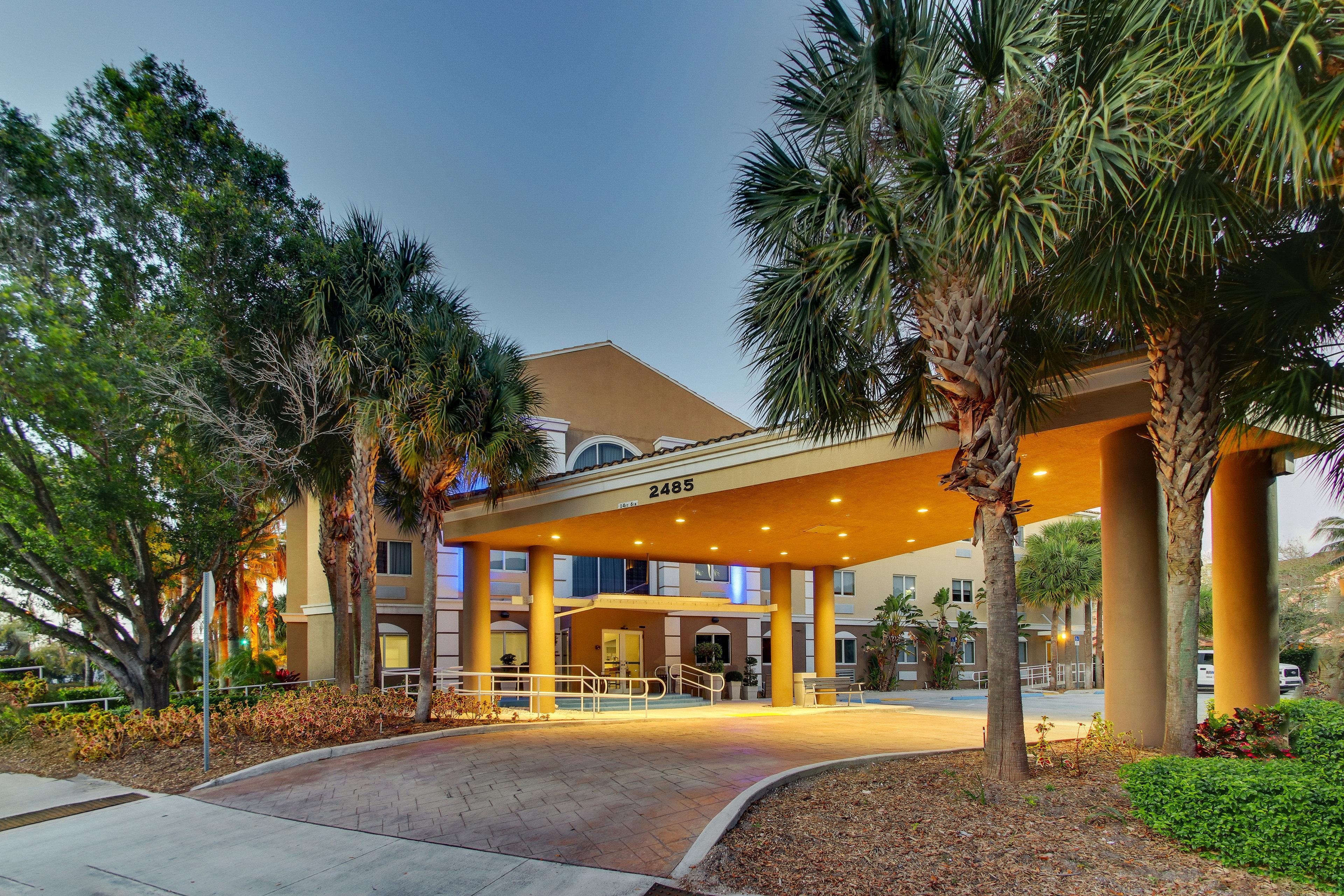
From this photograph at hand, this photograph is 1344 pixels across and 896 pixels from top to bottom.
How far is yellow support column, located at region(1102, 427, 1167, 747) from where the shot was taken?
34.3 ft

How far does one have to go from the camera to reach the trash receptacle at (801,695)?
2378 cm

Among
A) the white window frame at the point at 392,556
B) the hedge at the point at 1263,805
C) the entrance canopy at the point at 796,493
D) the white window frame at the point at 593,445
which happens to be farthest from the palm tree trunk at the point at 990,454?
the white window frame at the point at 392,556

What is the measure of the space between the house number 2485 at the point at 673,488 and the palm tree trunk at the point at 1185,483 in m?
7.66

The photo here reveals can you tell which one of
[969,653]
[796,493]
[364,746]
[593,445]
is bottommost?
[969,653]

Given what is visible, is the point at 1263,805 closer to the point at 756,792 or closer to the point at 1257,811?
the point at 1257,811

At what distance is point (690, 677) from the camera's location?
92.2ft

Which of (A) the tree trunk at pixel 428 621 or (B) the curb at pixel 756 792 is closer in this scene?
(B) the curb at pixel 756 792

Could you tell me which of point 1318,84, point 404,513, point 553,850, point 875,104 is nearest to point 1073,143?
point 1318,84

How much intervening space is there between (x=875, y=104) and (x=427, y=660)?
488 inches

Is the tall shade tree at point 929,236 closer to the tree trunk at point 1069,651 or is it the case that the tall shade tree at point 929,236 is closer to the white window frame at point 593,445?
the white window frame at point 593,445

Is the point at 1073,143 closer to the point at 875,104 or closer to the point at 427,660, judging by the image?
the point at 875,104

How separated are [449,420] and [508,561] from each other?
36.7ft

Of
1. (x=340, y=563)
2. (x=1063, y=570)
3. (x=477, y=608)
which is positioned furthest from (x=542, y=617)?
(x=1063, y=570)

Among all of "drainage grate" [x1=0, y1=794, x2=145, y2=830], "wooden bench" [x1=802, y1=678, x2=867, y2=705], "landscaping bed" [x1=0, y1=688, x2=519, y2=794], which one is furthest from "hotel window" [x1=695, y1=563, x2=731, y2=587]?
"drainage grate" [x1=0, y1=794, x2=145, y2=830]
